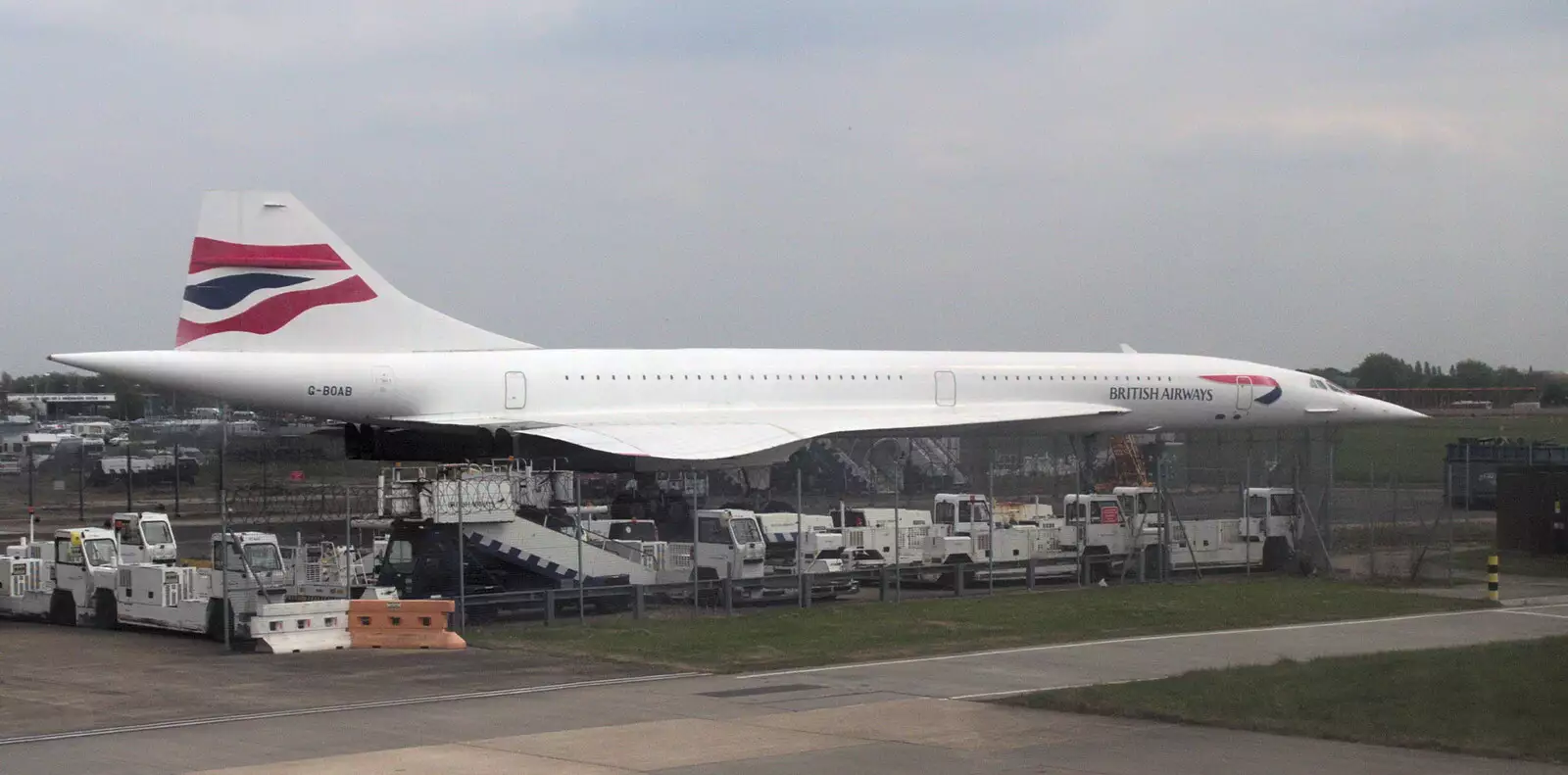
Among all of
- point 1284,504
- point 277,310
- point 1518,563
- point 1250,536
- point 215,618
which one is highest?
point 277,310

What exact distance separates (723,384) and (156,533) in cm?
1441

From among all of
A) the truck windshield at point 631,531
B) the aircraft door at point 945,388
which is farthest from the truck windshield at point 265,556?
the aircraft door at point 945,388

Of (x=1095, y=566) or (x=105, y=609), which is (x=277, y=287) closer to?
(x=105, y=609)

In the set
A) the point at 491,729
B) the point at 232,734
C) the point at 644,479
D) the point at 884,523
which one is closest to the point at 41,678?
the point at 232,734

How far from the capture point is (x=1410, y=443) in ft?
154

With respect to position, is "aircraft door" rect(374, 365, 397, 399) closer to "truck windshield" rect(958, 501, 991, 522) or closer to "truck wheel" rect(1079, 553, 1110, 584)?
"truck windshield" rect(958, 501, 991, 522)

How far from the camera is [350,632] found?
53.8ft

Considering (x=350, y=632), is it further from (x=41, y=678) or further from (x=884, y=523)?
(x=884, y=523)

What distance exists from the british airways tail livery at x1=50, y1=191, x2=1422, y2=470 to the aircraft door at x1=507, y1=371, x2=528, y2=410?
3 centimetres

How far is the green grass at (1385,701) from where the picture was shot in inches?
403

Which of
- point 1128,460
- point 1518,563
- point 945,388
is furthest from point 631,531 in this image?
point 1128,460

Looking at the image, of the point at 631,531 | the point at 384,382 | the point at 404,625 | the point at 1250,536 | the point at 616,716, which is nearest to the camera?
the point at 616,716

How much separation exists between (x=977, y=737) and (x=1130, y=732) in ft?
3.41

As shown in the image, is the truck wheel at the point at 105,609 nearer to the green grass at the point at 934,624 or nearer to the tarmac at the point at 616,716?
the tarmac at the point at 616,716
